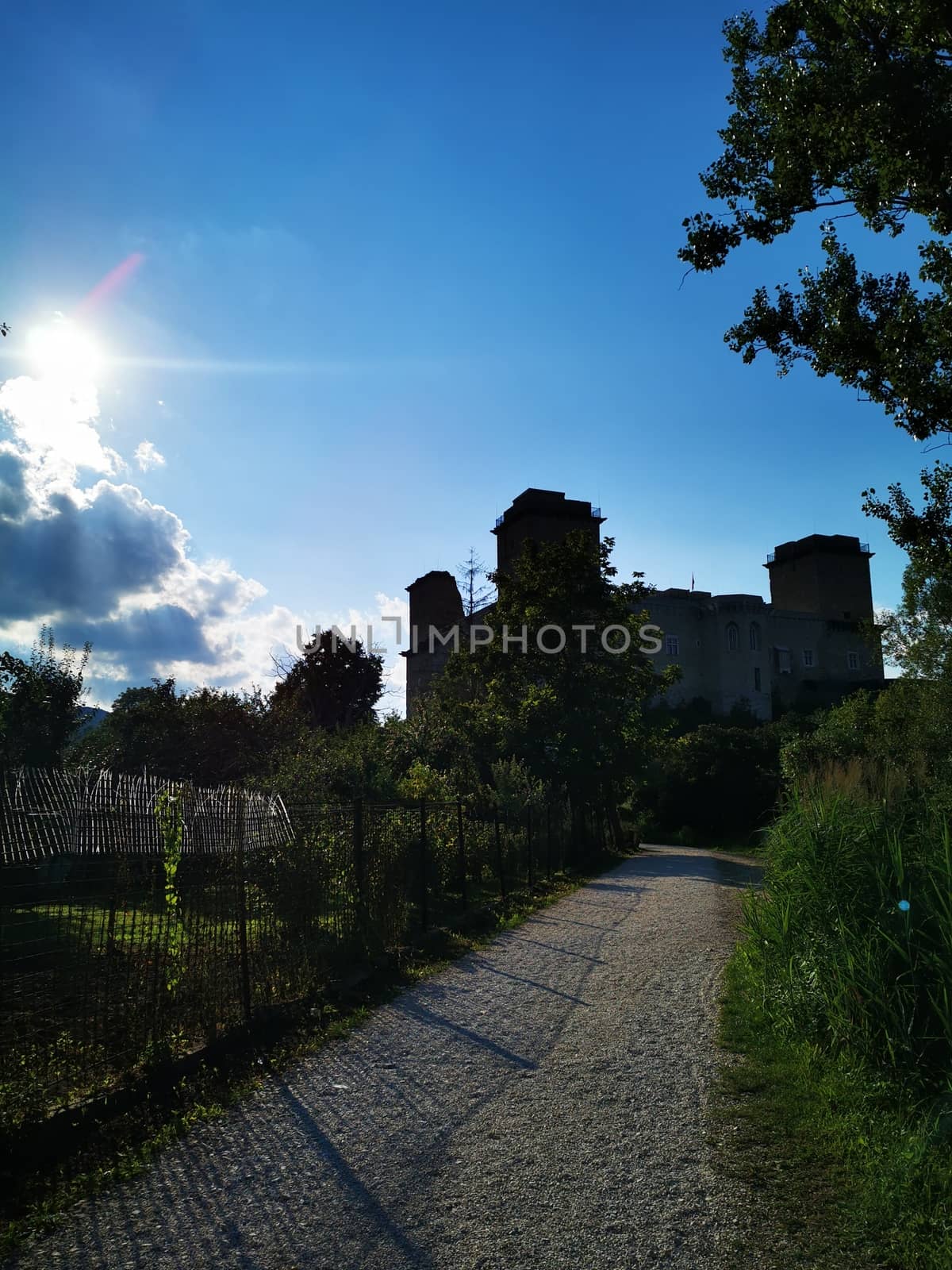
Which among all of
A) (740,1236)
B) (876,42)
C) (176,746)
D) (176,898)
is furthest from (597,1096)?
(176,746)

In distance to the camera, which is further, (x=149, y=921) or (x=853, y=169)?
(x=853, y=169)

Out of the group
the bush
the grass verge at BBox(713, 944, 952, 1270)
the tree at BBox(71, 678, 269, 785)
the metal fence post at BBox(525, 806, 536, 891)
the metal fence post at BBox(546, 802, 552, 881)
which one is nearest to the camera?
the grass verge at BBox(713, 944, 952, 1270)

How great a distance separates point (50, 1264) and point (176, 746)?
2406 cm

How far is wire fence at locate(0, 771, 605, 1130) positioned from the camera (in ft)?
17.2

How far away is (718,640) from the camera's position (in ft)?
255

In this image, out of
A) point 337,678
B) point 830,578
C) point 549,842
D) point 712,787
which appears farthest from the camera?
point 830,578

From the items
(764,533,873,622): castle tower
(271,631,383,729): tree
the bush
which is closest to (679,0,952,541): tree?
the bush

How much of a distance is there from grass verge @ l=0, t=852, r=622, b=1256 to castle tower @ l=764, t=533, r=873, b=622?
89913mm

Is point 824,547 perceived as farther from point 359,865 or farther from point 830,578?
point 359,865

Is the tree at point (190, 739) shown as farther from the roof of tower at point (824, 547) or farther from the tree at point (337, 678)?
the roof of tower at point (824, 547)

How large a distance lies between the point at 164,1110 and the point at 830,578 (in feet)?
316

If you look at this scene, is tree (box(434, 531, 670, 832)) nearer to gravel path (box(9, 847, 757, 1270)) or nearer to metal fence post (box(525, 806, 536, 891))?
metal fence post (box(525, 806, 536, 891))

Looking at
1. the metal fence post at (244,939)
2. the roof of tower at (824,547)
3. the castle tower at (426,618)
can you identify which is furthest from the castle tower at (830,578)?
the metal fence post at (244,939)

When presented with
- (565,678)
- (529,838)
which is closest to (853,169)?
(529,838)
